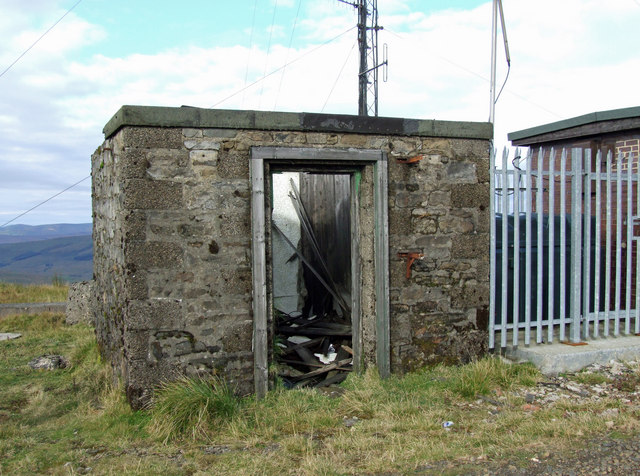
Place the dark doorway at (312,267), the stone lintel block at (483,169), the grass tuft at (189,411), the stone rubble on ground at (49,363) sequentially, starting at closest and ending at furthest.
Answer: the grass tuft at (189,411) < the stone lintel block at (483,169) < the stone rubble on ground at (49,363) < the dark doorway at (312,267)

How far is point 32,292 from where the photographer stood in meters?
10.8

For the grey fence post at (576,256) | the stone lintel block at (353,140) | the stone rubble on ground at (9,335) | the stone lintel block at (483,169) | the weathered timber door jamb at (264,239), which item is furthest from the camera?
the stone rubble on ground at (9,335)

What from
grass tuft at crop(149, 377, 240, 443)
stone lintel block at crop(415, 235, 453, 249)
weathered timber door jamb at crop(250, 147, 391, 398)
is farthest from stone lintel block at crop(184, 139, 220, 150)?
stone lintel block at crop(415, 235, 453, 249)

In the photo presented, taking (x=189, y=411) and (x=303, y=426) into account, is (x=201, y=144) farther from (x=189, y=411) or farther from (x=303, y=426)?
(x=303, y=426)

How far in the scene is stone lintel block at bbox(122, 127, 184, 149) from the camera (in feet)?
14.5

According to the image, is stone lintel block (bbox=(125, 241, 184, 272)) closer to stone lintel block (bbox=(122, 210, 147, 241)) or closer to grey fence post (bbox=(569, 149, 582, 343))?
stone lintel block (bbox=(122, 210, 147, 241))

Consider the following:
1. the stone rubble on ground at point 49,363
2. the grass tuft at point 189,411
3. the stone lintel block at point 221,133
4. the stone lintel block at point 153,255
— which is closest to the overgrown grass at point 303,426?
the grass tuft at point 189,411

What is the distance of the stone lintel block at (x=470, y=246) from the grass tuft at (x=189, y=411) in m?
2.62

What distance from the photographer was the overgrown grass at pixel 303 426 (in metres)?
3.60

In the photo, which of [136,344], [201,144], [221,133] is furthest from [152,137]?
[136,344]

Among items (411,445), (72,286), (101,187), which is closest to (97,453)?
(411,445)

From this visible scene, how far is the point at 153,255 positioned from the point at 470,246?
310cm

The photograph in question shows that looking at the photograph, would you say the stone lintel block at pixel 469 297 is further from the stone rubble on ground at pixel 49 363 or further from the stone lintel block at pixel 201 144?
the stone rubble on ground at pixel 49 363

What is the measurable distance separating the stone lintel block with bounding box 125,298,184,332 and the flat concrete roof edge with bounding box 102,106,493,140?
152 cm
